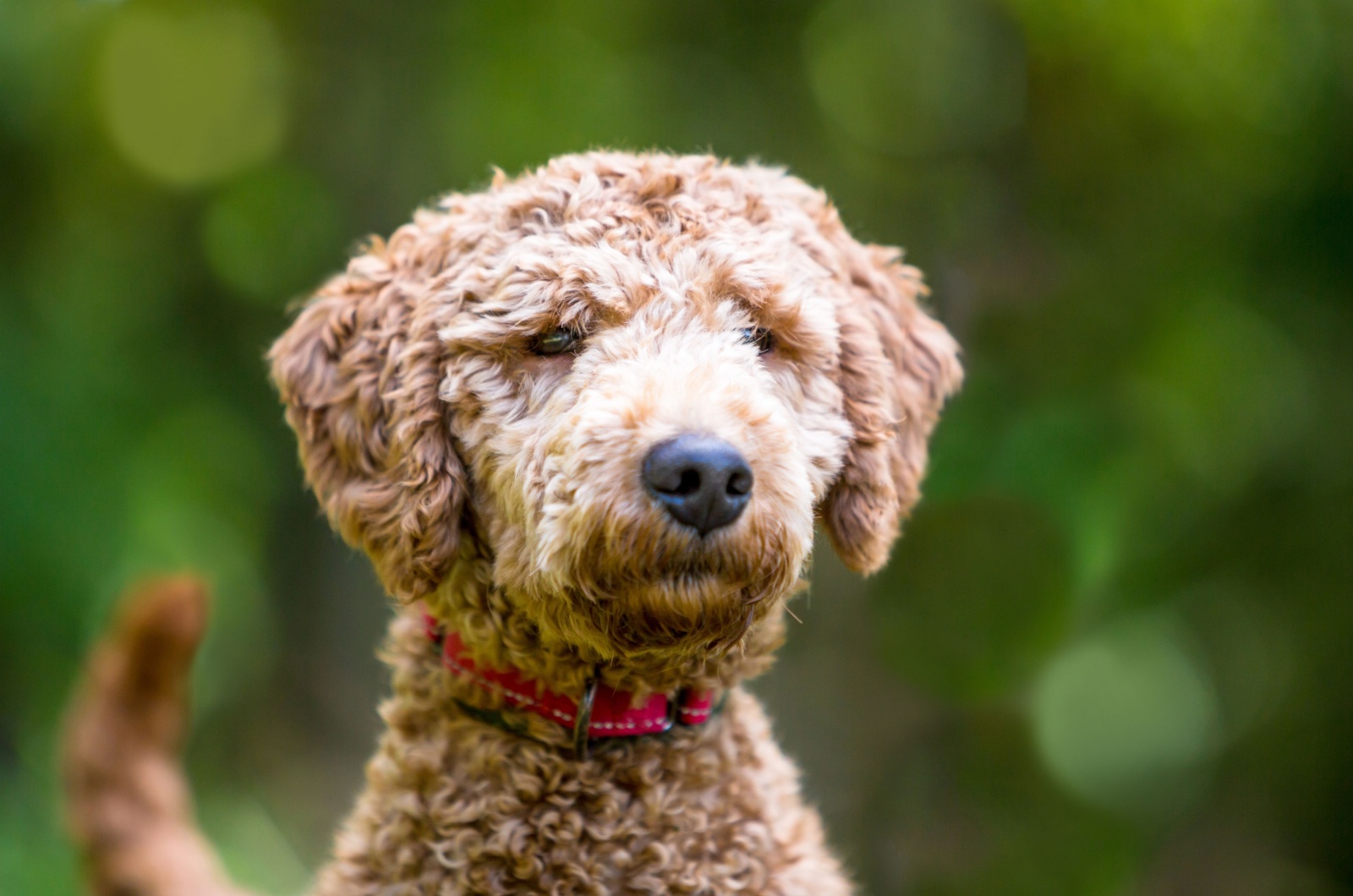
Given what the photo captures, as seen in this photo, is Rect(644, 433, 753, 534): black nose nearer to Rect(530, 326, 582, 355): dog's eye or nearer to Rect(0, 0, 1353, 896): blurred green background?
Rect(530, 326, 582, 355): dog's eye

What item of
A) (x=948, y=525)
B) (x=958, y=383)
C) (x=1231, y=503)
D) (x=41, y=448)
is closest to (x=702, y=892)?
(x=958, y=383)

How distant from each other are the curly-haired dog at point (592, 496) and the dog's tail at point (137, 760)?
104 centimetres

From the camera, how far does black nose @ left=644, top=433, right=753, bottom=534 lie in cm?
169

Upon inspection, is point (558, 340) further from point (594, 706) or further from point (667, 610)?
point (594, 706)

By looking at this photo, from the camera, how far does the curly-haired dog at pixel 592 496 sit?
70.7 inches

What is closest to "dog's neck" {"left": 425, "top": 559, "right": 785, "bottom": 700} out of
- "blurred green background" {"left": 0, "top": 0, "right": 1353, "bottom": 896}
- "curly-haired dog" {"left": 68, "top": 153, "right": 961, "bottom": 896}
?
"curly-haired dog" {"left": 68, "top": 153, "right": 961, "bottom": 896}

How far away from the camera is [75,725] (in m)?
3.10

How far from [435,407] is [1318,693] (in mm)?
3753

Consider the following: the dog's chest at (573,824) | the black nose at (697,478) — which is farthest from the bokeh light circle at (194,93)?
the black nose at (697,478)

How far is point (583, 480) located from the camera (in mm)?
1770

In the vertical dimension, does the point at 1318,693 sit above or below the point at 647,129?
below

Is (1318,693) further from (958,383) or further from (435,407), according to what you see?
(435,407)

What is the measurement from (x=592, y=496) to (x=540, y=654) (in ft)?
1.46

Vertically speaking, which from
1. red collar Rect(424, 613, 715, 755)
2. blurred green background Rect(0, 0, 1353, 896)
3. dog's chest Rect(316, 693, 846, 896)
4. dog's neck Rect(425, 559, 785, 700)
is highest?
blurred green background Rect(0, 0, 1353, 896)
